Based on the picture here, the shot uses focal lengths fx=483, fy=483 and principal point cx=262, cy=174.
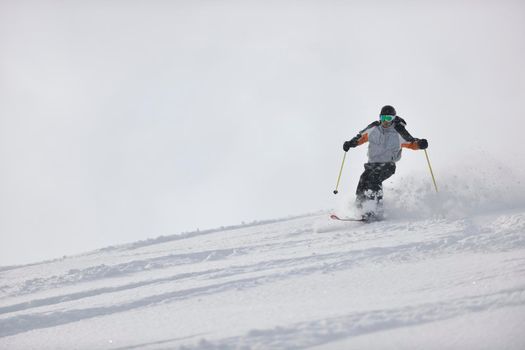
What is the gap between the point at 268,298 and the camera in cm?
357

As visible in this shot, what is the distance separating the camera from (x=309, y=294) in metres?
3.53

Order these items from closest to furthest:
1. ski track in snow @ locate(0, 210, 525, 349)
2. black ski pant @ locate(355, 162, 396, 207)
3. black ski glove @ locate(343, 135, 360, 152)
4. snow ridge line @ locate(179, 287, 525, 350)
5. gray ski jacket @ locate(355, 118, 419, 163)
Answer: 1. snow ridge line @ locate(179, 287, 525, 350)
2. ski track in snow @ locate(0, 210, 525, 349)
3. black ski pant @ locate(355, 162, 396, 207)
4. gray ski jacket @ locate(355, 118, 419, 163)
5. black ski glove @ locate(343, 135, 360, 152)

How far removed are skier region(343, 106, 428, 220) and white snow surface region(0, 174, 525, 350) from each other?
1.09 metres

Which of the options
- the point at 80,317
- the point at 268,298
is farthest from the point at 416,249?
the point at 80,317

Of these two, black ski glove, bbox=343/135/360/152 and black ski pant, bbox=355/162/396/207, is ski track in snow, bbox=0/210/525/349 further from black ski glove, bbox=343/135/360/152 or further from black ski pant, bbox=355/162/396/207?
black ski glove, bbox=343/135/360/152

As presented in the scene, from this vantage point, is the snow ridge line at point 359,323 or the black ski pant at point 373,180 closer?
the snow ridge line at point 359,323

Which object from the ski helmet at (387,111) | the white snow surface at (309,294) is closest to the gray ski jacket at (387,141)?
the ski helmet at (387,111)

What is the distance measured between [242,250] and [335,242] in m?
1.22

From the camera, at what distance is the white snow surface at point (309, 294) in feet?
8.67

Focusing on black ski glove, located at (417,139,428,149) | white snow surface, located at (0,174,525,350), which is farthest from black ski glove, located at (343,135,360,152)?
white snow surface, located at (0,174,525,350)

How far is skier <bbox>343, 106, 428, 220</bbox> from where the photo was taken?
7.66m

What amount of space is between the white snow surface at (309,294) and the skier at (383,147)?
42.8 inches

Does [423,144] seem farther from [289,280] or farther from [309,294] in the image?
[309,294]

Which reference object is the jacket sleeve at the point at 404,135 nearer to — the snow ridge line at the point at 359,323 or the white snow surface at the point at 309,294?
the white snow surface at the point at 309,294
